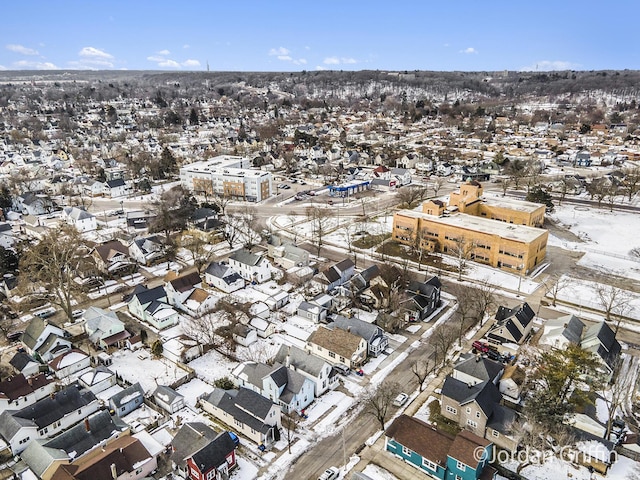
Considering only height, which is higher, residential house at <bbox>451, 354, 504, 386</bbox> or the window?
residential house at <bbox>451, 354, 504, 386</bbox>

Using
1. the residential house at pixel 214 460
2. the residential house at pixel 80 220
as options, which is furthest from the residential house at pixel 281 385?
the residential house at pixel 80 220

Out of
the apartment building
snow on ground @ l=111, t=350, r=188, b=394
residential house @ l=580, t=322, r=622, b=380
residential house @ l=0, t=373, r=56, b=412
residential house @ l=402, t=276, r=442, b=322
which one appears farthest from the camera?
the apartment building

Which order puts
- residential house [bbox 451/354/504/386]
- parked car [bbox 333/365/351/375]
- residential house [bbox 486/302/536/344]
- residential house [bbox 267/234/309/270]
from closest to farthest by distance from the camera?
residential house [bbox 451/354/504/386] → parked car [bbox 333/365/351/375] → residential house [bbox 486/302/536/344] → residential house [bbox 267/234/309/270]

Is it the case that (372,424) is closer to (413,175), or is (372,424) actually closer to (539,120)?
(413,175)

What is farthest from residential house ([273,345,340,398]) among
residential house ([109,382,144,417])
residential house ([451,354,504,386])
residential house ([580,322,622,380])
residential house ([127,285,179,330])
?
residential house ([580,322,622,380])

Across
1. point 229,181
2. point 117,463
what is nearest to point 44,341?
point 117,463

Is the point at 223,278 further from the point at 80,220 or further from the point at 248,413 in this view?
the point at 80,220

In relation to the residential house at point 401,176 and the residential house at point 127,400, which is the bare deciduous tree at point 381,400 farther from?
the residential house at point 401,176

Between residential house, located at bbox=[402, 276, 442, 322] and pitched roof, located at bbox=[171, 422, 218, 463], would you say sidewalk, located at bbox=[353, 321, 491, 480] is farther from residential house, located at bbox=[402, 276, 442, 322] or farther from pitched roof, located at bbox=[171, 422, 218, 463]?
residential house, located at bbox=[402, 276, 442, 322]
